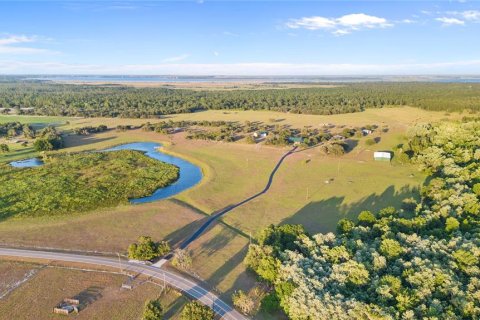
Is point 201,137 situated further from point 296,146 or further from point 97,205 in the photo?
point 97,205

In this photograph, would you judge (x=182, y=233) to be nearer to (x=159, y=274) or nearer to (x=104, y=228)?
(x=159, y=274)

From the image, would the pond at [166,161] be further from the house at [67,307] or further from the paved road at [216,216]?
the house at [67,307]

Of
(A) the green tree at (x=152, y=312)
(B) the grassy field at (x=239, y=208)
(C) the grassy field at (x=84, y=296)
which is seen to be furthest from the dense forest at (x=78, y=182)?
(A) the green tree at (x=152, y=312)

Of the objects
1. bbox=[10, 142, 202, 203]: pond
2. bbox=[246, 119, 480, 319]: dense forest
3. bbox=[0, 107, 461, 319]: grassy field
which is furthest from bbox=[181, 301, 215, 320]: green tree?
bbox=[10, 142, 202, 203]: pond

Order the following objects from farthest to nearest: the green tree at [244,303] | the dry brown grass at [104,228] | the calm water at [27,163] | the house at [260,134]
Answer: the house at [260,134]
the calm water at [27,163]
the dry brown grass at [104,228]
the green tree at [244,303]

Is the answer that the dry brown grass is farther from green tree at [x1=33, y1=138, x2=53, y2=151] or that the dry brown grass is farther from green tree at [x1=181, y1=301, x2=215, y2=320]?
green tree at [x1=33, y1=138, x2=53, y2=151]

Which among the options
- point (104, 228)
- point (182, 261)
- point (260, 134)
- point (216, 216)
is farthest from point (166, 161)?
point (182, 261)
